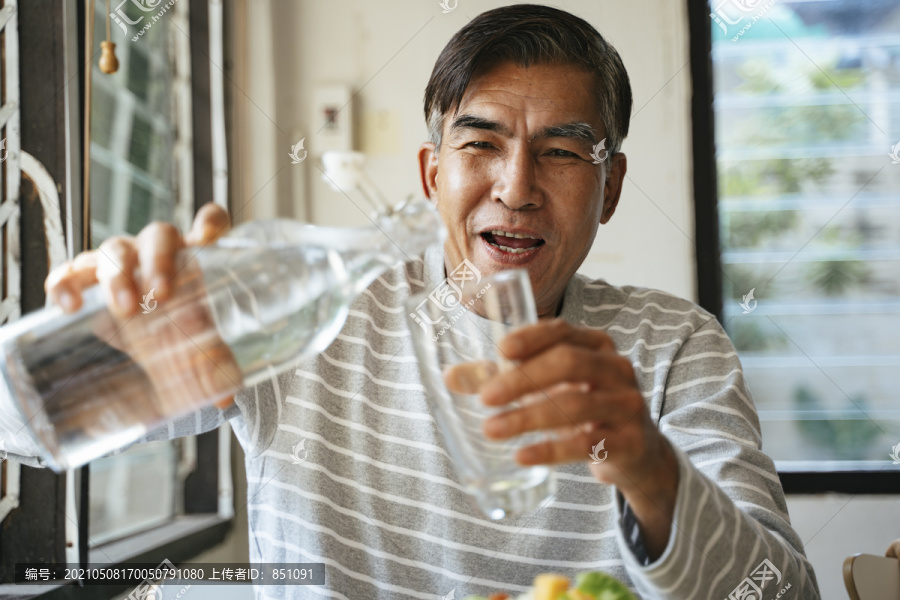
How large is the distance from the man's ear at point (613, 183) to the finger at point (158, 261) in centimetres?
82

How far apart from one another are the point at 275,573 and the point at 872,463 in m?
1.79

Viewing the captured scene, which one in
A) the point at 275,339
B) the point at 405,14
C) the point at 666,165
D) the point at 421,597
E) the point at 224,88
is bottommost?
the point at 421,597

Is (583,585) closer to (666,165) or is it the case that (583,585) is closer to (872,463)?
(666,165)

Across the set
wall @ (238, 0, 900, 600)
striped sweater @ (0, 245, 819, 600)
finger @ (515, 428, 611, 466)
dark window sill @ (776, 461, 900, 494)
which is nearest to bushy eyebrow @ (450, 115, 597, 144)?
striped sweater @ (0, 245, 819, 600)

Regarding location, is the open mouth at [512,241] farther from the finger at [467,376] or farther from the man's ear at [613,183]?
the finger at [467,376]

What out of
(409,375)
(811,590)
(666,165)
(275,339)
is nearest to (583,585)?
(275,339)

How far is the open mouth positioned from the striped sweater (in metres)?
0.19

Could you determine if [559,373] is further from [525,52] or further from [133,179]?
[133,179]

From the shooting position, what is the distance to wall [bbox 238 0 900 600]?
6.63 ft

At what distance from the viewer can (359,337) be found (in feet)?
3.46

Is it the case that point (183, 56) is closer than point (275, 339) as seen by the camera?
No

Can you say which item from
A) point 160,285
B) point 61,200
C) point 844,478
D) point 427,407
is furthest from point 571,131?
point 844,478

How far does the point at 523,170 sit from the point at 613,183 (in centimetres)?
28

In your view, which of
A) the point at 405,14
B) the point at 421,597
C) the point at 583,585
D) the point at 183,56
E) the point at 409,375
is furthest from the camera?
the point at 405,14
